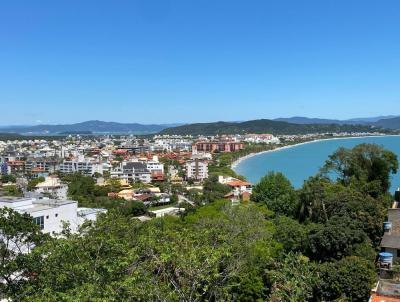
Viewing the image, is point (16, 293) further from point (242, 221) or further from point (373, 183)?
point (373, 183)

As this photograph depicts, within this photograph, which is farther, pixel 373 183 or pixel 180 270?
pixel 373 183

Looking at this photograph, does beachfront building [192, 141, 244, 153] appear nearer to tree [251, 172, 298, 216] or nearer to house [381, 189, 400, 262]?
tree [251, 172, 298, 216]

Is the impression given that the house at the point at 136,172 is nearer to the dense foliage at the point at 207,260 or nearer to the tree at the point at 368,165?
the tree at the point at 368,165

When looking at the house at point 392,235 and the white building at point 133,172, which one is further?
the white building at point 133,172

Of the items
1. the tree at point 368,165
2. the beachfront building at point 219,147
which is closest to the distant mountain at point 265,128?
the beachfront building at point 219,147

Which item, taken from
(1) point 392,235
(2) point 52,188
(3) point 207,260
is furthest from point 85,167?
(3) point 207,260

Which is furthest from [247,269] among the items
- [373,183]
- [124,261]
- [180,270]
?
[373,183]

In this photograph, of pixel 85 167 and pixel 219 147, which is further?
pixel 219 147

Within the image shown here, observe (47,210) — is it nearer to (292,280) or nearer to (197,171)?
(292,280)
